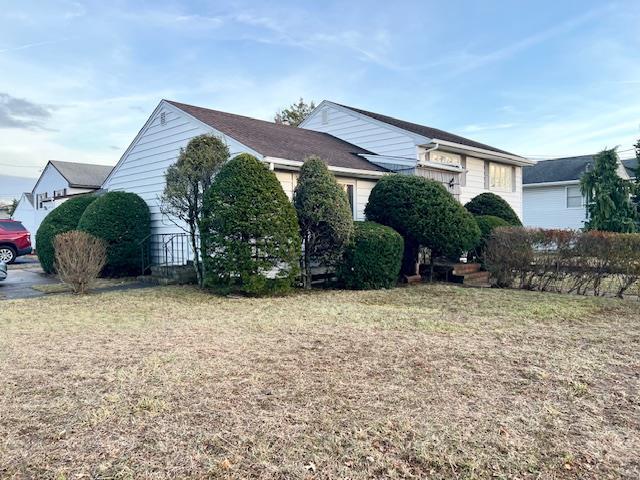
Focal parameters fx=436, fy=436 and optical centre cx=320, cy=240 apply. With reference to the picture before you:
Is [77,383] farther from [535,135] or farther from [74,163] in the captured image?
[74,163]

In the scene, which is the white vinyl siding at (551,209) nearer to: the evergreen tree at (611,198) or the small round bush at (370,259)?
the evergreen tree at (611,198)

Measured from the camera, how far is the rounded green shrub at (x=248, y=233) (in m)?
8.58

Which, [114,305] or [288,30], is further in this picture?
[288,30]

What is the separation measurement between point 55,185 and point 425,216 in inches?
1104

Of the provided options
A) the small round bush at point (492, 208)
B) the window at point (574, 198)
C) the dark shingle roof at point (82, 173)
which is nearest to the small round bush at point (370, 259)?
the small round bush at point (492, 208)

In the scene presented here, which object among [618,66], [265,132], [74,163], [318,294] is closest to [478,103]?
[618,66]

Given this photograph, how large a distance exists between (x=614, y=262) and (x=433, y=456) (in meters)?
8.05

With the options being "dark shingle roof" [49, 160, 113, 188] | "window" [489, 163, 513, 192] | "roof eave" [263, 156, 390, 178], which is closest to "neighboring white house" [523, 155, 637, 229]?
"window" [489, 163, 513, 192]

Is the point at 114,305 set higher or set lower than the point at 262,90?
lower

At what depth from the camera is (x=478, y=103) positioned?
63.7 feet

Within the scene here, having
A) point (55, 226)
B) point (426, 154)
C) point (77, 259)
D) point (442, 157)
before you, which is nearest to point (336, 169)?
point (426, 154)

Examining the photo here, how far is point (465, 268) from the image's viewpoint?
447 inches

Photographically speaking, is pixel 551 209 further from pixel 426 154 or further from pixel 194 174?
pixel 194 174

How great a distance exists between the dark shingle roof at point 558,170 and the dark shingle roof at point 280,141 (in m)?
14.3
